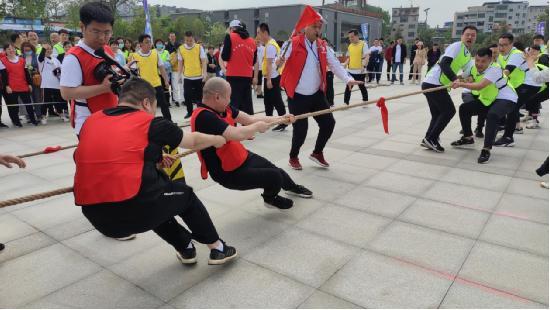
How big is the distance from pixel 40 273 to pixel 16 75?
7.17 m

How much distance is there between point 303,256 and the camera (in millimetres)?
3027

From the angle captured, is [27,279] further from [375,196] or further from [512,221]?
[512,221]

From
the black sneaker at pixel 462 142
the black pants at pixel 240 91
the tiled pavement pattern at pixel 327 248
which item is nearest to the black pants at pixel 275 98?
the black pants at pixel 240 91

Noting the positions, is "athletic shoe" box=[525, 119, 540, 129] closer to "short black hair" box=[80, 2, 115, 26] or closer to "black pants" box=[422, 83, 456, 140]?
"black pants" box=[422, 83, 456, 140]

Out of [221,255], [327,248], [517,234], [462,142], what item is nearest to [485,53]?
[462,142]

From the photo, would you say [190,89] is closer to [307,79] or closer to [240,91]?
[240,91]

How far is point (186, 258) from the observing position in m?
2.88

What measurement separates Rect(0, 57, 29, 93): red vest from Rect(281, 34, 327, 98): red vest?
641 cm

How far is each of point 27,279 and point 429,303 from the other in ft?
8.60

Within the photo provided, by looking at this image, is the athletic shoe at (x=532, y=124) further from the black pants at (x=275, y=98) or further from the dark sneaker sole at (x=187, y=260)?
the dark sneaker sole at (x=187, y=260)

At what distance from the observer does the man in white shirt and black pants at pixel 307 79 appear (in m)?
4.95

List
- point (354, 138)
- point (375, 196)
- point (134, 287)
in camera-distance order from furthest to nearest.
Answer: point (354, 138)
point (375, 196)
point (134, 287)

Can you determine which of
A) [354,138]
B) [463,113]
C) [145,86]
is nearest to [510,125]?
[463,113]

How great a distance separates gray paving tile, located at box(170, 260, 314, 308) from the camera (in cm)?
247
